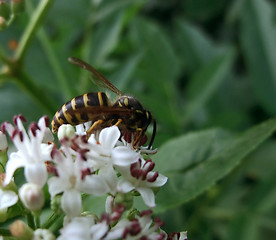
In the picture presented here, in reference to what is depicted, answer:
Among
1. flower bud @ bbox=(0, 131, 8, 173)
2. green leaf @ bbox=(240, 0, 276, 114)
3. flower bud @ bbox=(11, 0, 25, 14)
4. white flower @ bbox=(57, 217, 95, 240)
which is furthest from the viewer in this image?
green leaf @ bbox=(240, 0, 276, 114)

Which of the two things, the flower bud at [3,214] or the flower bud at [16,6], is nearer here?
the flower bud at [3,214]

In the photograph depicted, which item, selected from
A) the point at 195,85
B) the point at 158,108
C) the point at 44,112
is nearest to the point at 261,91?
the point at 195,85

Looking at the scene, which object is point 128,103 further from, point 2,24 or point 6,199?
point 2,24

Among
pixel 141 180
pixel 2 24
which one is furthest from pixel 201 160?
pixel 2 24

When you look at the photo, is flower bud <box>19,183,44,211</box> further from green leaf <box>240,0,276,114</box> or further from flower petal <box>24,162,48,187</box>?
green leaf <box>240,0,276,114</box>

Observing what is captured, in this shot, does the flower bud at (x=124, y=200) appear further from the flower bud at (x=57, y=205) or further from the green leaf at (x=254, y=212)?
the green leaf at (x=254, y=212)

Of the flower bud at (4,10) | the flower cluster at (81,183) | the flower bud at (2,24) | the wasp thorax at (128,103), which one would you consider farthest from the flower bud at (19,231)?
the flower bud at (4,10)

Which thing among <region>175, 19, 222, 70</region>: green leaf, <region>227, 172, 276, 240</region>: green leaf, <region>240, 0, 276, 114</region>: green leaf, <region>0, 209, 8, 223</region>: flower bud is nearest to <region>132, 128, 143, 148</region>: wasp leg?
<region>0, 209, 8, 223</region>: flower bud
